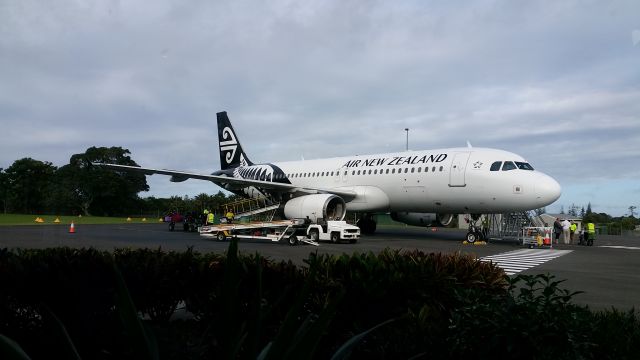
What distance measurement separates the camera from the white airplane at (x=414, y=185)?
68.5 ft

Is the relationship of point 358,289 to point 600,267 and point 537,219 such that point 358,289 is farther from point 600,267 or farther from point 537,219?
point 537,219

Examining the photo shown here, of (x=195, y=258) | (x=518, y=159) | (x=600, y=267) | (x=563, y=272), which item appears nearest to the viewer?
(x=195, y=258)

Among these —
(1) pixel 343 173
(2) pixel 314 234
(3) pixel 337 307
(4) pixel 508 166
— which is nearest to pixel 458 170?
(4) pixel 508 166

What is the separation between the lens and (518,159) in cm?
2145

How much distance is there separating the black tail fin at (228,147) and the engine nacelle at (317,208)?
11.3 m

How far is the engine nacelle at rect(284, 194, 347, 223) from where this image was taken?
75.3 ft

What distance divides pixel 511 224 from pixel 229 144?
18594 mm

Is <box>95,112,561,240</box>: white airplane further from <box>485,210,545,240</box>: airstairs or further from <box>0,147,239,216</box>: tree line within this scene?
<box>0,147,239,216</box>: tree line

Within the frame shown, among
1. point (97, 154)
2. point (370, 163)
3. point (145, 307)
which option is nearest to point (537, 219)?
point (370, 163)

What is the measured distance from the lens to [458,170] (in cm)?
2197

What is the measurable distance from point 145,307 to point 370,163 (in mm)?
21101

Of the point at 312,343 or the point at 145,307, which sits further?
the point at 145,307

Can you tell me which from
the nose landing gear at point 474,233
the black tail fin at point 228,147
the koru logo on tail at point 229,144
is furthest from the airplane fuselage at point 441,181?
the koru logo on tail at point 229,144

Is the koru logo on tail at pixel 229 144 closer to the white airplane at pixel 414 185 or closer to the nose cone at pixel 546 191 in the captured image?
the white airplane at pixel 414 185
